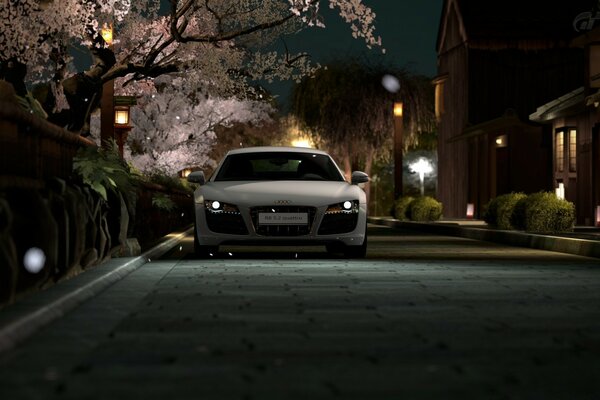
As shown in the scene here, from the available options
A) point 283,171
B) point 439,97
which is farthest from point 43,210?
point 439,97

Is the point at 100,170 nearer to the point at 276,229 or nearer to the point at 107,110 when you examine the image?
the point at 276,229

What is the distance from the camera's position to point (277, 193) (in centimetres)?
1822

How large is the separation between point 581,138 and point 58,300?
28782 millimetres

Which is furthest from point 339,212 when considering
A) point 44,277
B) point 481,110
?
point 481,110

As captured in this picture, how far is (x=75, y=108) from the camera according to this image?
27.0 m

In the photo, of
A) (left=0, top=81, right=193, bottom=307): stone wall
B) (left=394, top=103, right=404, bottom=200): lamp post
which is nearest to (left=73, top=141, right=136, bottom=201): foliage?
(left=0, top=81, right=193, bottom=307): stone wall

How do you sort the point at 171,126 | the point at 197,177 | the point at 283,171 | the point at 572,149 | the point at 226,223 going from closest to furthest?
the point at 226,223 → the point at 197,177 → the point at 283,171 → the point at 572,149 → the point at 171,126

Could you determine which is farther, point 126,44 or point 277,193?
point 126,44

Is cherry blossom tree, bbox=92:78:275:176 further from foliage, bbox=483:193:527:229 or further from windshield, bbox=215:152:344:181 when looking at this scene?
windshield, bbox=215:152:344:181

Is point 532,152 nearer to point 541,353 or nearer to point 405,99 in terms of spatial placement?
point 405,99

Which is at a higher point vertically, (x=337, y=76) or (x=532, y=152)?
(x=337, y=76)

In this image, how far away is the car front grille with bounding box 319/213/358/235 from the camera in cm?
1823

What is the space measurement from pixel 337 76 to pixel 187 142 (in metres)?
9.64

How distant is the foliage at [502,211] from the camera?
30.2 m
